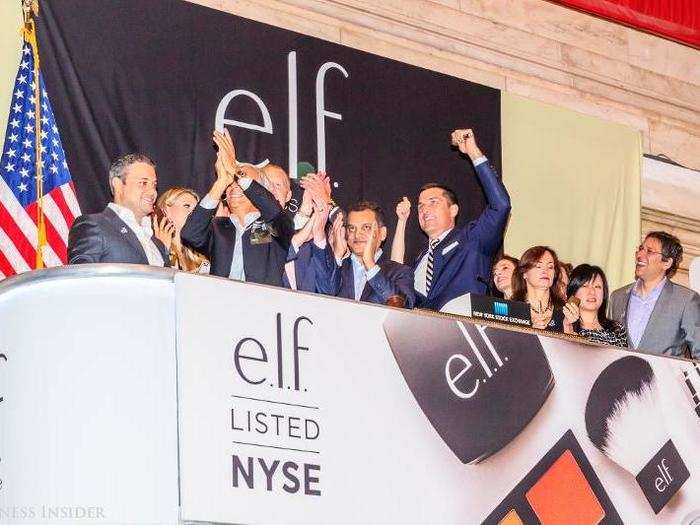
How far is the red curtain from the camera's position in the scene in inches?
434

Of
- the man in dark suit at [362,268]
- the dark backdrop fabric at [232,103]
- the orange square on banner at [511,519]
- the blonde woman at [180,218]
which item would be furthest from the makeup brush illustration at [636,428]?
the dark backdrop fabric at [232,103]

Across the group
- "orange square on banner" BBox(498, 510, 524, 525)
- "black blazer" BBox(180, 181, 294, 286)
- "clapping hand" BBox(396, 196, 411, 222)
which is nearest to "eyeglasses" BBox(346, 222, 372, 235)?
"black blazer" BBox(180, 181, 294, 286)

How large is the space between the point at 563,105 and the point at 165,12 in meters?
3.21

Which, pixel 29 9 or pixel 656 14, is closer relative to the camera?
pixel 29 9

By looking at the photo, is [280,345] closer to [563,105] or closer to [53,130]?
[53,130]

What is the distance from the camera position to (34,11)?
8914 mm

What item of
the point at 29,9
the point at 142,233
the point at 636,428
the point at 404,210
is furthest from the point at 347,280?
the point at 29,9

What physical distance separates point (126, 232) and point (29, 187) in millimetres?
1058

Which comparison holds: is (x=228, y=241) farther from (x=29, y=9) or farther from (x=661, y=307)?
(x=661, y=307)

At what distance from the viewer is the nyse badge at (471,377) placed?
721 centimetres

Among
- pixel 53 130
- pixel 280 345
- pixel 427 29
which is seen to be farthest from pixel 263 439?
pixel 427 29

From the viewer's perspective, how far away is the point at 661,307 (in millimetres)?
9211

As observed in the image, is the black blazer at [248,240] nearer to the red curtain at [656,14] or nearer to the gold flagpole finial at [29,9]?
the gold flagpole finial at [29,9]

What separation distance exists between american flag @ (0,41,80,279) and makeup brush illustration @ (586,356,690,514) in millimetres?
2884
